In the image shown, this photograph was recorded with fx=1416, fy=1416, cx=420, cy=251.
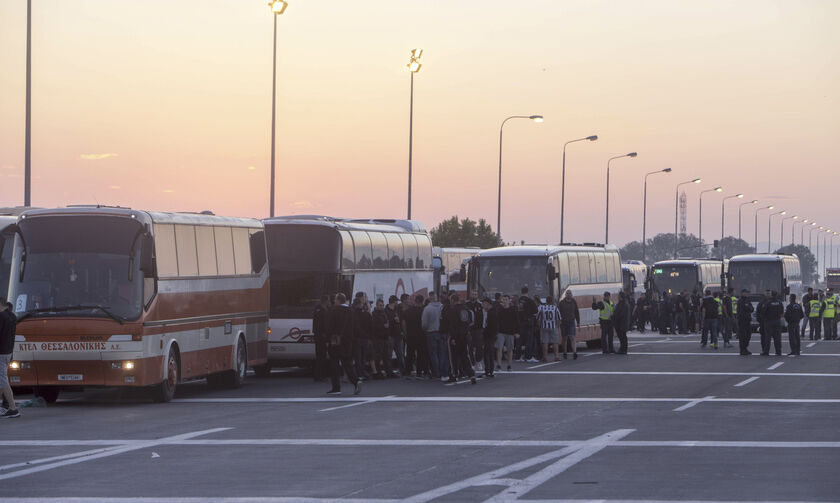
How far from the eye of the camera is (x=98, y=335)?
71.5 ft

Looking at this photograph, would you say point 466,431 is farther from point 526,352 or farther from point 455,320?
point 526,352

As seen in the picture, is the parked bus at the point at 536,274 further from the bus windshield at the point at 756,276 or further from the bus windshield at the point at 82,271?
the bus windshield at the point at 756,276

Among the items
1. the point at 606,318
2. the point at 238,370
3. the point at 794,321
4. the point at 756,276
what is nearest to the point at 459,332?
the point at 238,370

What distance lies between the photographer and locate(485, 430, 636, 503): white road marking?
11219 mm

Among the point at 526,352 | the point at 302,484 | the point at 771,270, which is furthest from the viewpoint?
the point at 771,270

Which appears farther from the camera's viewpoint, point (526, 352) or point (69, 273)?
point (526, 352)

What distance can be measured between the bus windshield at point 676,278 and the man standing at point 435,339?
4357 centimetres

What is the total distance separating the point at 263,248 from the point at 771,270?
39.0m

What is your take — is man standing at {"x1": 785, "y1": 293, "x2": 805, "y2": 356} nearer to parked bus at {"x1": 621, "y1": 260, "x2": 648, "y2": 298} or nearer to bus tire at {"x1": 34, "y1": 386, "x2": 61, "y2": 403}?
bus tire at {"x1": 34, "y1": 386, "x2": 61, "y2": 403}

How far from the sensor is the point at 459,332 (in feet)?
88.0

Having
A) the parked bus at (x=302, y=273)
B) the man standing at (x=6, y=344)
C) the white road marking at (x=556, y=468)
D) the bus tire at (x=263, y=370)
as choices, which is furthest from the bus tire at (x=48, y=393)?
the white road marking at (x=556, y=468)

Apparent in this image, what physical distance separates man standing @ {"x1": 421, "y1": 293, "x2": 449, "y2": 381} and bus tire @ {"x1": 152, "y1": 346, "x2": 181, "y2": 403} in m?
5.63

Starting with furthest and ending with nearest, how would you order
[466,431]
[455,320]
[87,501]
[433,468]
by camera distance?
[455,320] < [466,431] < [433,468] < [87,501]

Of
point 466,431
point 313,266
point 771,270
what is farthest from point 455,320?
point 771,270
